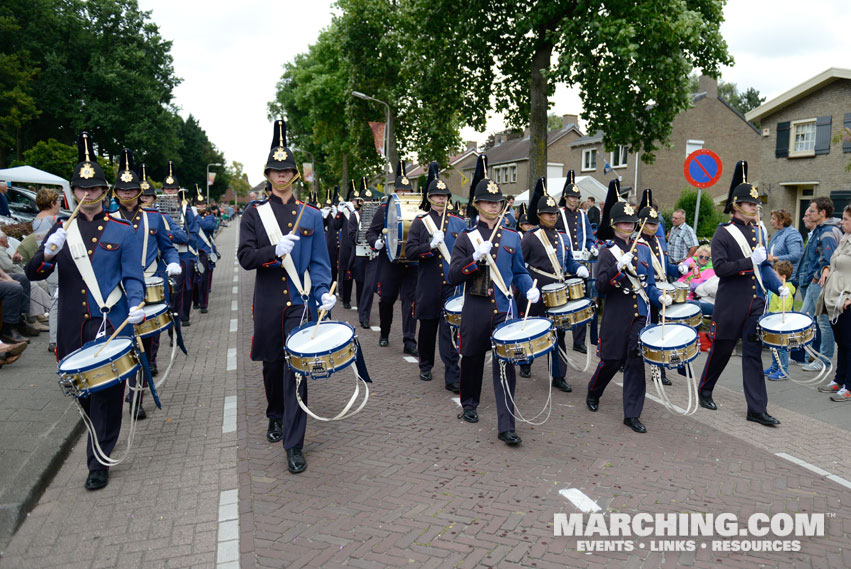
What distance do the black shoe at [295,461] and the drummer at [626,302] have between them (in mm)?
3229

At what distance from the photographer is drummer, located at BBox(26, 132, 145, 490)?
493 centimetres

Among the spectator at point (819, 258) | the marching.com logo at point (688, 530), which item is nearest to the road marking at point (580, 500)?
the marching.com logo at point (688, 530)

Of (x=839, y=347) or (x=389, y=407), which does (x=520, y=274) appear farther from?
(x=839, y=347)

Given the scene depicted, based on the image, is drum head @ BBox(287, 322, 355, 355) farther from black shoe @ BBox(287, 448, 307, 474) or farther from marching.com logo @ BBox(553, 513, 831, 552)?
marching.com logo @ BBox(553, 513, 831, 552)

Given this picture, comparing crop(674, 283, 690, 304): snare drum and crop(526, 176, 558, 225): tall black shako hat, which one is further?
crop(526, 176, 558, 225): tall black shako hat

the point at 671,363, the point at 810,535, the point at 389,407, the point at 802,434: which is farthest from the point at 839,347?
the point at 389,407

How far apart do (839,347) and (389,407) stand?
542cm

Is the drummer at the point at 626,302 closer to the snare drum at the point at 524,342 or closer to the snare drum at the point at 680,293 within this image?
the snare drum at the point at 680,293

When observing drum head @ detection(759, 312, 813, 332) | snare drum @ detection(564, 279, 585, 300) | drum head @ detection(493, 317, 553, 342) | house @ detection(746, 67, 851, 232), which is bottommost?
drum head @ detection(759, 312, 813, 332)

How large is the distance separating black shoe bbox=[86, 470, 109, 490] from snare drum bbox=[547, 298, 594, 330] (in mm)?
4366

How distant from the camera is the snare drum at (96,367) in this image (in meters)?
4.40

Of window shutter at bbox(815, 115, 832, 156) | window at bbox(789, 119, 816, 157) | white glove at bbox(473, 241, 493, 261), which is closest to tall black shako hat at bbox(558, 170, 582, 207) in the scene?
white glove at bbox(473, 241, 493, 261)

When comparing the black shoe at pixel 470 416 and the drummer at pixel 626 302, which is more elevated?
the drummer at pixel 626 302

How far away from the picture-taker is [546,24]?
16062mm
